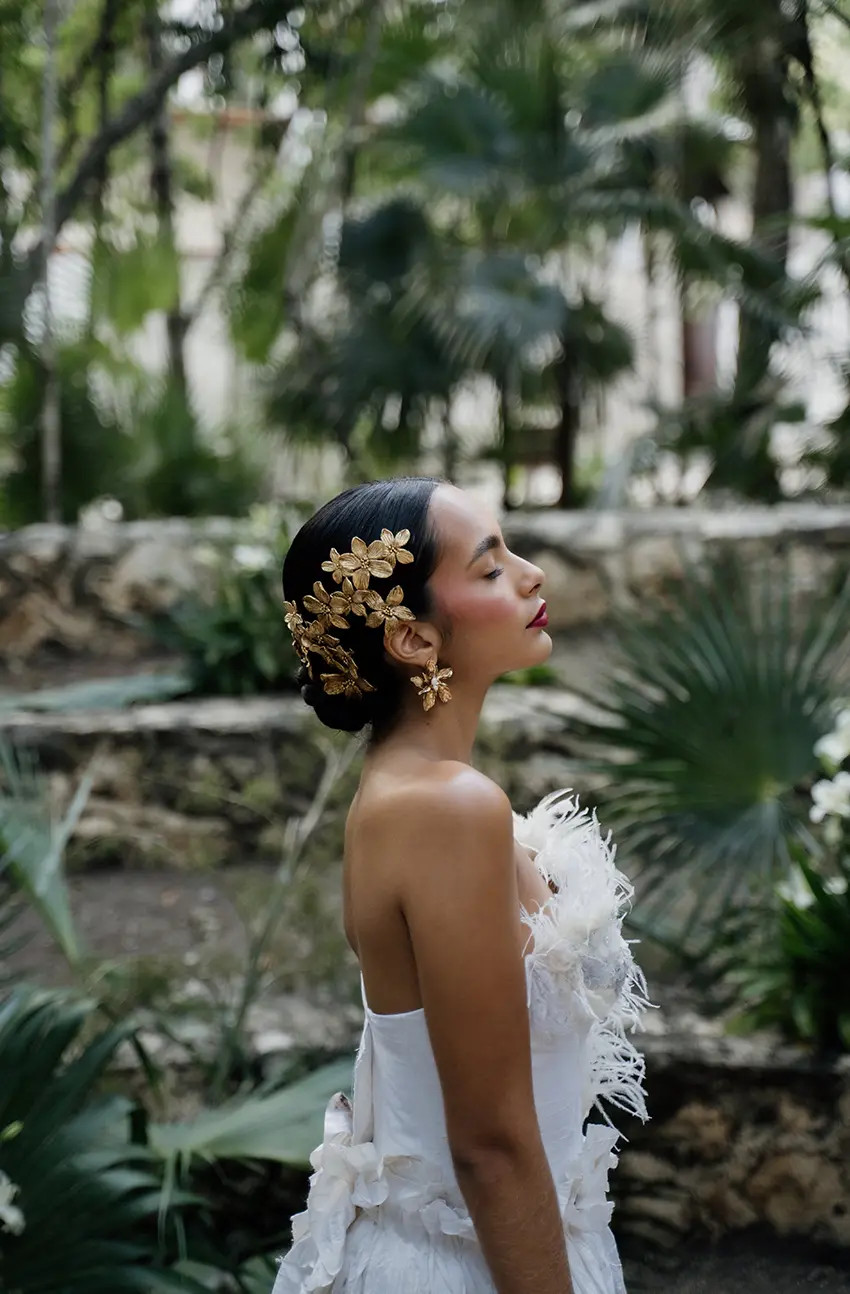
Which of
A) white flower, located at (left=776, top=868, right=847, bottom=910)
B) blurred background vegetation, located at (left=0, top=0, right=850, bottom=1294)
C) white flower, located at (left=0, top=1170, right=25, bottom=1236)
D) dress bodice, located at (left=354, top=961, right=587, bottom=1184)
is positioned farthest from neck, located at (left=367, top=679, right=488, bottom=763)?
white flower, located at (left=776, top=868, right=847, bottom=910)

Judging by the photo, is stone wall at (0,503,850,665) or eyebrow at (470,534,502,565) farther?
stone wall at (0,503,850,665)

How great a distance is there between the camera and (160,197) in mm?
9062

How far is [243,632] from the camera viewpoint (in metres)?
5.07

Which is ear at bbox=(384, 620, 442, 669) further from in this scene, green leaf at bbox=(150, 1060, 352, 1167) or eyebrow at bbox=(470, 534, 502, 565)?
green leaf at bbox=(150, 1060, 352, 1167)

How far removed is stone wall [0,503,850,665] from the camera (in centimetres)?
570

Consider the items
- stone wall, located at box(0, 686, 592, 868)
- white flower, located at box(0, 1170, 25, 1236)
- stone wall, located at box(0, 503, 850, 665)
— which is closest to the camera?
white flower, located at box(0, 1170, 25, 1236)

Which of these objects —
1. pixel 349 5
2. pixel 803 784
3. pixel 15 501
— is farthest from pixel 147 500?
pixel 803 784

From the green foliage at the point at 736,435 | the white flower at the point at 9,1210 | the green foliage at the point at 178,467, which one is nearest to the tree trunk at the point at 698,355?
the green foliage at the point at 736,435

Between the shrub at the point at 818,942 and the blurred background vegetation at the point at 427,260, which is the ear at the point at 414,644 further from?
the blurred background vegetation at the point at 427,260

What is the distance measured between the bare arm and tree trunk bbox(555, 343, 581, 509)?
7.05m

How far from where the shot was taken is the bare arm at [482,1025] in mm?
1164

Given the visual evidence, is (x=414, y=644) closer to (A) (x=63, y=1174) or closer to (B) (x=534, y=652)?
(B) (x=534, y=652)

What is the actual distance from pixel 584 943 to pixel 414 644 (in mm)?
363

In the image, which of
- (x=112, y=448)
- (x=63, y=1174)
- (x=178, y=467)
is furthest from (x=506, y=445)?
(x=63, y=1174)
